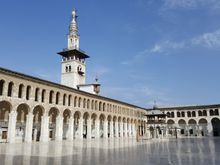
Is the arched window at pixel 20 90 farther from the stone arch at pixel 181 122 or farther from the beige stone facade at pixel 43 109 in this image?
the stone arch at pixel 181 122

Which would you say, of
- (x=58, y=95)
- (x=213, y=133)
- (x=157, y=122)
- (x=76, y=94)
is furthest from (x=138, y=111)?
(x=58, y=95)

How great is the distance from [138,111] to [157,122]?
1995 centimetres

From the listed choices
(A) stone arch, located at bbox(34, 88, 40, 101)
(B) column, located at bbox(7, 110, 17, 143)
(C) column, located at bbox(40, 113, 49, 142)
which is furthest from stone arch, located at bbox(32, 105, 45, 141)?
(B) column, located at bbox(7, 110, 17, 143)

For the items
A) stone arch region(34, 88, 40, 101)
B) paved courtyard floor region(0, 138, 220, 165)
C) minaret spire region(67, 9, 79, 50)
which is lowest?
paved courtyard floor region(0, 138, 220, 165)

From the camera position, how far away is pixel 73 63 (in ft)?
213

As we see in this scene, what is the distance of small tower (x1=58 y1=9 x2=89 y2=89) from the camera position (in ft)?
213

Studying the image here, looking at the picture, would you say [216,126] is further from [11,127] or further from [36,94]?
[11,127]

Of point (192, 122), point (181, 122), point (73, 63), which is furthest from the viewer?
Answer: point (181, 122)

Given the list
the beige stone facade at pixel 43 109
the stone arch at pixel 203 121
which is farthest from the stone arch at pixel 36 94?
the stone arch at pixel 203 121

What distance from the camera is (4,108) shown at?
120 feet

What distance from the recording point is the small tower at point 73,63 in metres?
64.9

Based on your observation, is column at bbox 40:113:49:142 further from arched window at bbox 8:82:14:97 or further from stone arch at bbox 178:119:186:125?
stone arch at bbox 178:119:186:125

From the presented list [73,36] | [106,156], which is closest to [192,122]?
[73,36]

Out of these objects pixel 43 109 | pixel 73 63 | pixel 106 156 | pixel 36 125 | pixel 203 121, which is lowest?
pixel 106 156
